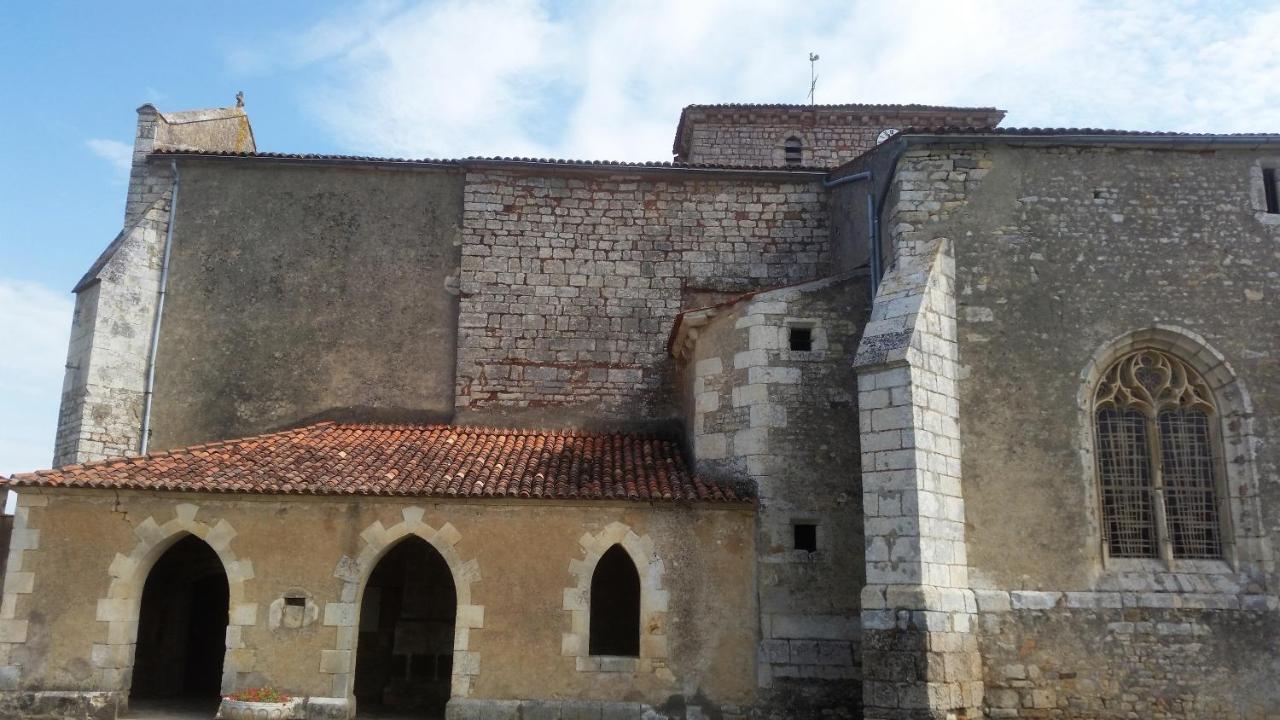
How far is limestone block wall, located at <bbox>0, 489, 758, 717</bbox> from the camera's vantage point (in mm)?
12125

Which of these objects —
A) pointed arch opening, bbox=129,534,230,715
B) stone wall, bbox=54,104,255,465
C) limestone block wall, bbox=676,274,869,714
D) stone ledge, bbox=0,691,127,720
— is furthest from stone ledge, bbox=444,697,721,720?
stone wall, bbox=54,104,255,465

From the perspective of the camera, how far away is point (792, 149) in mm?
21578

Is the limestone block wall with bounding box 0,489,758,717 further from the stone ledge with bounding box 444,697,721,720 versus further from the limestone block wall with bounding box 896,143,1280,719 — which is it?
the limestone block wall with bounding box 896,143,1280,719

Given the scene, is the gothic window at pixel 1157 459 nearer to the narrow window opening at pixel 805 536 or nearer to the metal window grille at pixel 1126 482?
the metal window grille at pixel 1126 482

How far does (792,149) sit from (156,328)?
1294cm

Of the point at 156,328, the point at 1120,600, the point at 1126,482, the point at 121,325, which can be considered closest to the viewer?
the point at 1120,600

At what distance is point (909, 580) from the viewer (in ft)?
33.5

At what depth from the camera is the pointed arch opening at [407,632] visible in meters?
14.6

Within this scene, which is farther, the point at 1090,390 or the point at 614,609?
the point at 614,609

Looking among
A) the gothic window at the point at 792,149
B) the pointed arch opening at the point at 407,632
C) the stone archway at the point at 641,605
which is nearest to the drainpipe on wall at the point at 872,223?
the stone archway at the point at 641,605

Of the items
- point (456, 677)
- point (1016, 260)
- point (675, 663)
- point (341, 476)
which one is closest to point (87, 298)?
point (341, 476)

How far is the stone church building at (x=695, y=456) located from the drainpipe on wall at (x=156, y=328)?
0.05 metres

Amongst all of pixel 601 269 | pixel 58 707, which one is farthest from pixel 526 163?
pixel 58 707

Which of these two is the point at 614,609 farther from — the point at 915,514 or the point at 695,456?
the point at 915,514
